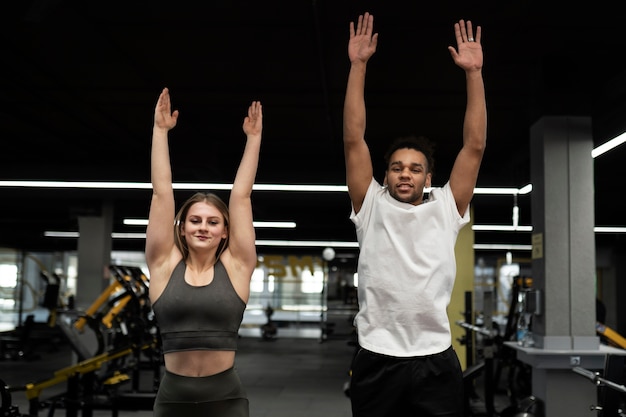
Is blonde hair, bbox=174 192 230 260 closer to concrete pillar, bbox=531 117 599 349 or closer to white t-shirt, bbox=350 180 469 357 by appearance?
white t-shirt, bbox=350 180 469 357

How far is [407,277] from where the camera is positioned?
1.90 metres

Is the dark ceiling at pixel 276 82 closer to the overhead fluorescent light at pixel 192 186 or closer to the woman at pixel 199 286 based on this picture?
the overhead fluorescent light at pixel 192 186

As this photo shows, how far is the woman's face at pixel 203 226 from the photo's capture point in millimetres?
1999

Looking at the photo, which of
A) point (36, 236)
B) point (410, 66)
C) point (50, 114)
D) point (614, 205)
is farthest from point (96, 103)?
point (36, 236)

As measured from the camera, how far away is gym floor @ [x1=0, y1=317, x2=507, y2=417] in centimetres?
645

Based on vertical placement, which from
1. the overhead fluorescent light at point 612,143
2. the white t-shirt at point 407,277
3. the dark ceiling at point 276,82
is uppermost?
the dark ceiling at point 276,82

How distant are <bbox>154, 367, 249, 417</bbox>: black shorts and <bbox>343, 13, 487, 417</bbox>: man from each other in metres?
0.36

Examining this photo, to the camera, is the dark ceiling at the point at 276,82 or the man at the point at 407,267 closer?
the man at the point at 407,267

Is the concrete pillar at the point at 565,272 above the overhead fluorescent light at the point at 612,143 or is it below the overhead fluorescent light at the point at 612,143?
below

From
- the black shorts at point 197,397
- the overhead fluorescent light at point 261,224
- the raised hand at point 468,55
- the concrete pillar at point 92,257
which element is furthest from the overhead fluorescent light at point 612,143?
the concrete pillar at point 92,257

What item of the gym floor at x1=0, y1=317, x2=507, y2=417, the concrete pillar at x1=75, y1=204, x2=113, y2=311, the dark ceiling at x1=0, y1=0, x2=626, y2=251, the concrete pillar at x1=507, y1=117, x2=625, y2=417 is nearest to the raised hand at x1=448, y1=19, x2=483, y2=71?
the dark ceiling at x1=0, y1=0, x2=626, y2=251

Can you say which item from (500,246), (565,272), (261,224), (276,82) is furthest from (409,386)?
(500,246)

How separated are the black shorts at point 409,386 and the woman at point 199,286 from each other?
0.38 metres

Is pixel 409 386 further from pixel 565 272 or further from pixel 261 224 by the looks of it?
pixel 261 224
